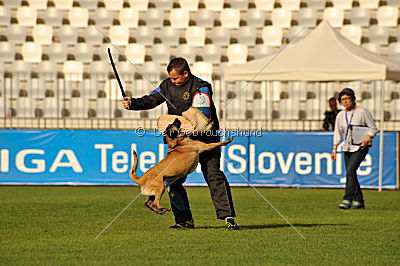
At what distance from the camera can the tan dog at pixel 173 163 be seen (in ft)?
25.3

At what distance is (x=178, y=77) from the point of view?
8.02 metres

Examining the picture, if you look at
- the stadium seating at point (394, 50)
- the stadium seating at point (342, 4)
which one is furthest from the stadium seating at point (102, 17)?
the stadium seating at point (394, 50)

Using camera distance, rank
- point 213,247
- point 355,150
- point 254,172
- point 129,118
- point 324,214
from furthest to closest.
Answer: point 129,118 → point 254,172 → point 355,150 → point 324,214 → point 213,247

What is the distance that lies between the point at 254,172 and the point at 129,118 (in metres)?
4.11

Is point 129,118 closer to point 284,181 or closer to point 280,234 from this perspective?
point 284,181

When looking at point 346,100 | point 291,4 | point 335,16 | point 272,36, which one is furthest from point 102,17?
point 346,100

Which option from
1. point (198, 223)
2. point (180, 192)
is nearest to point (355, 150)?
point (198, 223)

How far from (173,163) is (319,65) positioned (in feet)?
31.0

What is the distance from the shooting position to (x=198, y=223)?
364 inches

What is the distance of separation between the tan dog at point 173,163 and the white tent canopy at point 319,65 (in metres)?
8.35

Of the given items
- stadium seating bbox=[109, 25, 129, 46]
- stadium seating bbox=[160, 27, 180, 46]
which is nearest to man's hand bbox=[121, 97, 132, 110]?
stadium seating bbox=[160, 27, 180, 46]

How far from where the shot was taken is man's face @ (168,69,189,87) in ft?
26.3

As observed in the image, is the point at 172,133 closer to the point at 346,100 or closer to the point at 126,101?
the point at 126,101

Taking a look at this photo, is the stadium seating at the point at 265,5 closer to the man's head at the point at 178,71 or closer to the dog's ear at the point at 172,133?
the man's head at the point at 178,71
